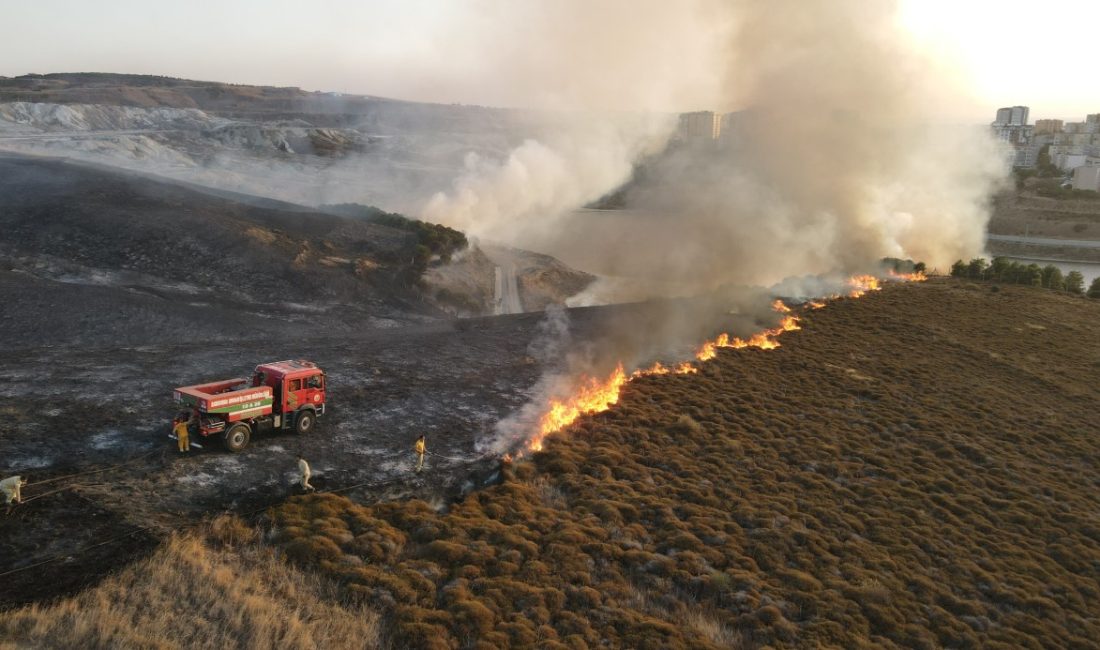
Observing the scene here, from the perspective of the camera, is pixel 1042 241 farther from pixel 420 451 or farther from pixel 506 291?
pixel 420 451

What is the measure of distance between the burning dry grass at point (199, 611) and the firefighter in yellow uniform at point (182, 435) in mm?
5214

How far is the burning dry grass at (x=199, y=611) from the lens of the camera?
1234 cm

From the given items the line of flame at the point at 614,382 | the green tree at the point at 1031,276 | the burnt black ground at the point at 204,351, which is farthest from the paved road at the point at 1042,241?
the burnt black ground at the point at 204,351

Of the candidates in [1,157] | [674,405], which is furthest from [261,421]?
[1,157]

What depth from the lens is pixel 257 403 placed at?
2186 cm

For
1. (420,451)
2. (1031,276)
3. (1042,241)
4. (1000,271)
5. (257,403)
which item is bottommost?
(420,451)

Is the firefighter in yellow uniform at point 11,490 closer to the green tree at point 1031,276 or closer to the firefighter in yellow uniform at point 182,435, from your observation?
the firefighter in yellow uniform at point 182,435

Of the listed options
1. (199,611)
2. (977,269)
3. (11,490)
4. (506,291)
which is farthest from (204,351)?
(977,269)

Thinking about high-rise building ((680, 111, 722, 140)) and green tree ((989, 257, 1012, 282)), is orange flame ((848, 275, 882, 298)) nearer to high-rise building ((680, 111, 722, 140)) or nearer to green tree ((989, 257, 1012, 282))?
green tree ((989, 257, 1012, 282))

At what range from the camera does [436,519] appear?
18.8 meters

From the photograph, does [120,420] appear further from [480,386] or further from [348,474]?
[480,386]

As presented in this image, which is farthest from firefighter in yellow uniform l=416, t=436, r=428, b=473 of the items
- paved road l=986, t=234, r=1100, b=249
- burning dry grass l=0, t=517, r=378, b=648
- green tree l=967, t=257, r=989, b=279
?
paved road l=986, t=234, r=1100, b=249

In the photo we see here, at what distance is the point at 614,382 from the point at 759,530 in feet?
43.9

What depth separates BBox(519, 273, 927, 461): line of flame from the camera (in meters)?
27.2
